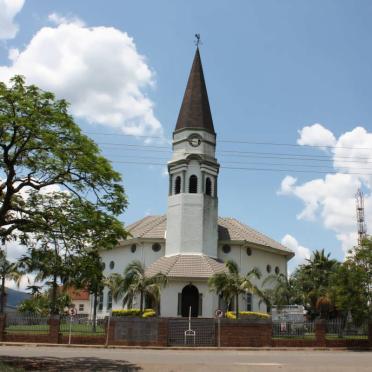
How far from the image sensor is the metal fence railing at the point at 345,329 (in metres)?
30.8

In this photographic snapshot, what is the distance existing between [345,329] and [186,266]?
13.4m

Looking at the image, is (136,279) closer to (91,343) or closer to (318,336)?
(91,343)

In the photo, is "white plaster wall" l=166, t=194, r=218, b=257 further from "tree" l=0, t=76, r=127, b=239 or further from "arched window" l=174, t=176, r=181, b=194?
"tree" l=0, t=76, r=127, b=239

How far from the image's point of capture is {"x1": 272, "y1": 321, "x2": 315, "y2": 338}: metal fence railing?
29828 mm

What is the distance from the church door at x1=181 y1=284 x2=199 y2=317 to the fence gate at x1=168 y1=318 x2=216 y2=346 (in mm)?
10323

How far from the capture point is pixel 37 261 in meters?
18.6

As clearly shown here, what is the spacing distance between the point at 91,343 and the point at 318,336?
1309cm

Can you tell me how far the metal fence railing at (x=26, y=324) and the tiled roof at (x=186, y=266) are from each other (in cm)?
1103

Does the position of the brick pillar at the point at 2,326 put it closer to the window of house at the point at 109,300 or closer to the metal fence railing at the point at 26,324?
the metal fence railing at the point at 26,324

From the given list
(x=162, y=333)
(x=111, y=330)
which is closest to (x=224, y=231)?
(x=162, y=333)

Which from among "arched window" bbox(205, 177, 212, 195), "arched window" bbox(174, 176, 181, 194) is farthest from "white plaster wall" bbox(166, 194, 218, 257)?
"arched window" bbox(205, 177, 212, 195)

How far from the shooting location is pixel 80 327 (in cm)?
3231

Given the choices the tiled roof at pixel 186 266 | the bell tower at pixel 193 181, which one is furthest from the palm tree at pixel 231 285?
the bell tower at pixel 193 181

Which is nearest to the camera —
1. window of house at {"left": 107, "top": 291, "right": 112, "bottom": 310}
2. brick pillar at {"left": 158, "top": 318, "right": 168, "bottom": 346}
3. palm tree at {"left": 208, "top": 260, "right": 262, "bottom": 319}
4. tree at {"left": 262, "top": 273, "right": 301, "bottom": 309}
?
brick pillar at {"left": 158, "top": 318, "right": 168, "bottom": 346}
